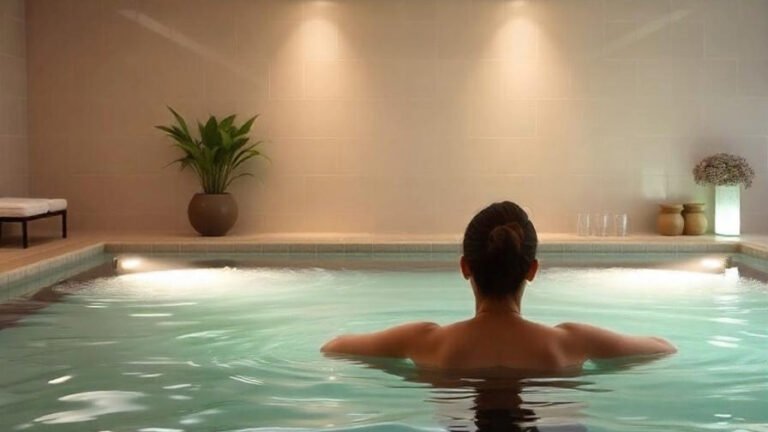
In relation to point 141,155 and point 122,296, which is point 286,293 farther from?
point 141,155

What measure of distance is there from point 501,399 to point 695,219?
260 inches

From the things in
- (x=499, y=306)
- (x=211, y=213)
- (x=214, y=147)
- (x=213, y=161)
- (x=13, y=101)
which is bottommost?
(x=499, y=306)

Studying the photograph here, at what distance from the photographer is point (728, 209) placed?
363 inches

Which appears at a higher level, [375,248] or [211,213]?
[211,213]

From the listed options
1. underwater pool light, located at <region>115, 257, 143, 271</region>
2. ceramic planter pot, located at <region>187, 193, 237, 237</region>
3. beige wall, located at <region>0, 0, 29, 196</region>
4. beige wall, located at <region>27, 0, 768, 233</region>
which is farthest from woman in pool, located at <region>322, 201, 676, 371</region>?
beige wall, located at <region>0, 0, 29, 196</region>

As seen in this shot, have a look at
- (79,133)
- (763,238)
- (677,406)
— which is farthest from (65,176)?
(677,406)

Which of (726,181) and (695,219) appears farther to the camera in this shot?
(695,219)

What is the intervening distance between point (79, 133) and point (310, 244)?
272 centimetres

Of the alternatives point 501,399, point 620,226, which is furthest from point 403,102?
point 501,399

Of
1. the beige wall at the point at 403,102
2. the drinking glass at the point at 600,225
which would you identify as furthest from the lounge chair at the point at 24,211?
the drinking glass at the point at 600,225

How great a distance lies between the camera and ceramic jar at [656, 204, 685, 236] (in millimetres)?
9188

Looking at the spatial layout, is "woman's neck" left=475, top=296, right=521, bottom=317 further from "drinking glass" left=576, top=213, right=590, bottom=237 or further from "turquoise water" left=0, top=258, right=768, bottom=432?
"drinking glass" left=576, top=213, right=590, bottom=237

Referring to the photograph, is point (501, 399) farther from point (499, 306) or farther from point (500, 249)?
point (500, 249)

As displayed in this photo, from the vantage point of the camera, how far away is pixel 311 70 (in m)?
9.57
